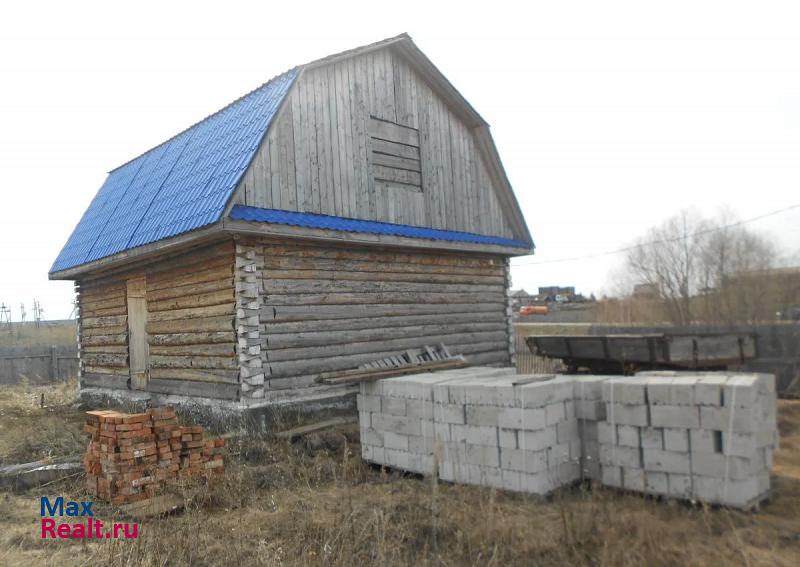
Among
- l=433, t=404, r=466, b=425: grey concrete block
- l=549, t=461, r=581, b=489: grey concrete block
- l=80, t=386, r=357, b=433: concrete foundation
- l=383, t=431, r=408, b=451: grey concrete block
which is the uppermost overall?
l=433, t=404, r=466, b=425: grey concrete block

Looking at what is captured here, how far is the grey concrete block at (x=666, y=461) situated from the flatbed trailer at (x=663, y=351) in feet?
15.2

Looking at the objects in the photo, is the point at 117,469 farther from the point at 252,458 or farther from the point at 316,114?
the point at 316,114

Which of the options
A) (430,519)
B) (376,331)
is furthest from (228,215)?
(430,519)

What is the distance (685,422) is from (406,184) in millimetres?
7309

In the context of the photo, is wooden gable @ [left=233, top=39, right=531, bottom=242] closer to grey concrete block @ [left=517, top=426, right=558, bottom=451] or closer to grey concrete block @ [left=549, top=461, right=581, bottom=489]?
grey concrete block @ [left=517, top=426, right=558, bottom=451]

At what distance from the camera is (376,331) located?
1078cm

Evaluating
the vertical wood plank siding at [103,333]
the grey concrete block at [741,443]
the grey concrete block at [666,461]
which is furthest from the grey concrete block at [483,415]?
the vertical wood plank siding at [103,333]

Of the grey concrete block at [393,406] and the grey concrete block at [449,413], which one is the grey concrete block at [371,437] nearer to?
the grey concrete block at [393,406]

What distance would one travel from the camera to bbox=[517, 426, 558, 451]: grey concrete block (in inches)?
229

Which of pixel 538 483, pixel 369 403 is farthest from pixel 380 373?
pixel 538 483

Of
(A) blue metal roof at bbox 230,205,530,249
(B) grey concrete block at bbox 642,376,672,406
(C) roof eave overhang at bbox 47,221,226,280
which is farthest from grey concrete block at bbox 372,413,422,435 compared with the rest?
(C) roof eave overhang at bbox 47,221,226,280

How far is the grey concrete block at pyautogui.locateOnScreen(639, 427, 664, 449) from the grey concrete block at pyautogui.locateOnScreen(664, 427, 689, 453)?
0.15 ft

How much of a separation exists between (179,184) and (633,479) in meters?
8.87

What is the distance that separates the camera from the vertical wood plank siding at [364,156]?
31.5 feet
